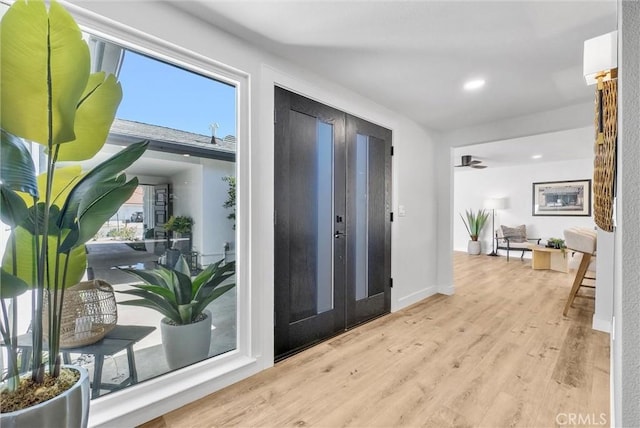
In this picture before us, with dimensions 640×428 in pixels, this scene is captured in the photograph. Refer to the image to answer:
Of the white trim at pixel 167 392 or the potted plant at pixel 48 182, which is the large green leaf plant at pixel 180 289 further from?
the potted plant at pixel 48 182

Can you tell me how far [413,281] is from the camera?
358cm

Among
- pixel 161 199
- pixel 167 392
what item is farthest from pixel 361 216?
pixel 167 392

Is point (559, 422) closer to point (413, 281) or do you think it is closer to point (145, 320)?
point (413, 281)

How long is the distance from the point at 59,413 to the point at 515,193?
8671mm

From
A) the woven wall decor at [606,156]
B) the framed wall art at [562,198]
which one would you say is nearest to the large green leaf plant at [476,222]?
the framed wall art at [562,198]

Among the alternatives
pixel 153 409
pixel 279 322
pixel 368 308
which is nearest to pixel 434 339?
pixel 368 308

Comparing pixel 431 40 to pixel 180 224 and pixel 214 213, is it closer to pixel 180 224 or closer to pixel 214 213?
pixel 214 213

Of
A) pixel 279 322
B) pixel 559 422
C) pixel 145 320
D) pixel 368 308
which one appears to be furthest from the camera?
pixel 368 308

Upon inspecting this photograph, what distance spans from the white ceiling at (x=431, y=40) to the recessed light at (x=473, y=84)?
0.07 m

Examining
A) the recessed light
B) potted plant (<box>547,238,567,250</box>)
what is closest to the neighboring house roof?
the recessed light

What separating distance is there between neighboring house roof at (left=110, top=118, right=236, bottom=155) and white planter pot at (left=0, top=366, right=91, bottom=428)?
119cm

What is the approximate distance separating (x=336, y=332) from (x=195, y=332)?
4.20 feet

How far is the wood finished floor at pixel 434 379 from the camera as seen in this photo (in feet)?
5.08

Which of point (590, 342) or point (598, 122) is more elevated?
point (598, 122)
